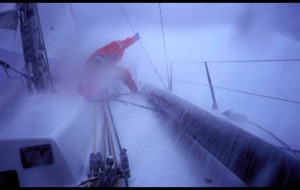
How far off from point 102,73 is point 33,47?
1.70 m

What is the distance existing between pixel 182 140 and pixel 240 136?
36.1 inches

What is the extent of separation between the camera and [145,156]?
82.4 inches

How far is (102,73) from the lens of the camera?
5.12 m

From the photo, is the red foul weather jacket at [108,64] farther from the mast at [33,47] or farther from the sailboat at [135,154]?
the sailboat at [135,154]

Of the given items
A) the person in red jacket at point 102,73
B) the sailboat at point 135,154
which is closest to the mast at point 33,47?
the person in red jacket at point 102,73

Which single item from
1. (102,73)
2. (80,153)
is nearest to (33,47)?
(102,73)

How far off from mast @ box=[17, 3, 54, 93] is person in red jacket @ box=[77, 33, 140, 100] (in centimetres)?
99

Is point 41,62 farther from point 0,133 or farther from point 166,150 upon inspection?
point 166,150

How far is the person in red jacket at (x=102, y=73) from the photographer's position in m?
4.80

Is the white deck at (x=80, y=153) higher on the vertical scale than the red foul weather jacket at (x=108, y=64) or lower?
lower

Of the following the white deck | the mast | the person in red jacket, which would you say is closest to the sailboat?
the white deck

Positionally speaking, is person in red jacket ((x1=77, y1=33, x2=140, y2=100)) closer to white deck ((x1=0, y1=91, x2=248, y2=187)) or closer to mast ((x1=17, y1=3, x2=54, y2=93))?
mast ((x1=17, y1=3, x2=54, y2=93))

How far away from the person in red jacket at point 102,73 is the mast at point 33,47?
99 cm

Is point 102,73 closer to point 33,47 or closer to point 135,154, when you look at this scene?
point 33,47
